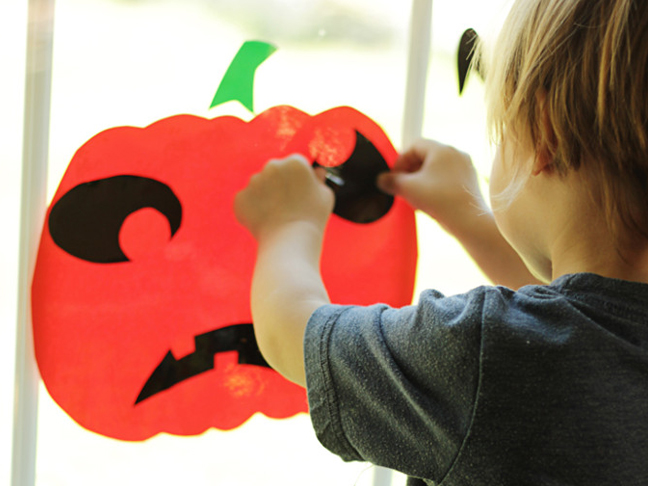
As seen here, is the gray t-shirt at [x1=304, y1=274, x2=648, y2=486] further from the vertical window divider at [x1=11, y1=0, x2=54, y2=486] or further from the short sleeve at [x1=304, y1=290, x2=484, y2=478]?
the vertical window divider at [x1=11, y1=0, x2=54, y2=486]

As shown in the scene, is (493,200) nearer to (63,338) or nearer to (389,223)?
(389,223)

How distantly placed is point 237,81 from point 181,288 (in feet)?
0.54

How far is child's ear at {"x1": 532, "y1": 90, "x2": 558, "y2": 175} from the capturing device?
0.42 meters

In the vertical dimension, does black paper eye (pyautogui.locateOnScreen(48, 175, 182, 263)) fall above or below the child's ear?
below

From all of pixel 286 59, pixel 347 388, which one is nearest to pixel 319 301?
pixel 347 388

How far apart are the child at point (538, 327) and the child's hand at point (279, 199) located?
0.07 m

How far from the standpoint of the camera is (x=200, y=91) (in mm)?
494

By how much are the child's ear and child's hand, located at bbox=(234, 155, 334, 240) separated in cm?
18

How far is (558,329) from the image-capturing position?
1.29 feet

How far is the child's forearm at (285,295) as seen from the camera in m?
0.46

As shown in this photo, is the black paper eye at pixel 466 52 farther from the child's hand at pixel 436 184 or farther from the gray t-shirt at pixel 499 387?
the gray t-shirt at pixel 499 387

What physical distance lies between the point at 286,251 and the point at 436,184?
0.55 feet

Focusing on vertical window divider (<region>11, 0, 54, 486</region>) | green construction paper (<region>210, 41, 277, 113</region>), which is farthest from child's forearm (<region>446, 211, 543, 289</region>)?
vertical window divider (<region>11, 0, 54, 486</region>)

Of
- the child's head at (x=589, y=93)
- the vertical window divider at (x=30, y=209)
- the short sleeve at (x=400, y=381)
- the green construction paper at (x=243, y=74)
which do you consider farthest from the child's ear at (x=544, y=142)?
the vertical window divider at (x=30, y=209)
